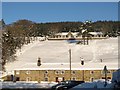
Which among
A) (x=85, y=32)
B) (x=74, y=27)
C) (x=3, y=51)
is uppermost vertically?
(x=74, y=27)

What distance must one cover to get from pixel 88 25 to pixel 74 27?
58.8m

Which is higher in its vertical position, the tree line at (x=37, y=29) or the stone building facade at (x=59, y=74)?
the tree line at (x=37, y=29)

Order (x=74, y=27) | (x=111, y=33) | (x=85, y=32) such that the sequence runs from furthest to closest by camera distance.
Result: (x=74, y=27)
(x=111, y=33)
(x=85, y=32)

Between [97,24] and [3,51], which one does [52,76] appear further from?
[97,24]

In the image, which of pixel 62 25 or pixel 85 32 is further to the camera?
pixel 62 25

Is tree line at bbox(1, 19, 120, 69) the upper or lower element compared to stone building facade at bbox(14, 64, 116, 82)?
upper

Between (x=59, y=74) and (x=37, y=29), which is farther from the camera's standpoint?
(x=37, y=29)

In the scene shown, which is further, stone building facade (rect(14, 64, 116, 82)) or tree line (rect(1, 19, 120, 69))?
tree line (rect(1, 19, 120, 69))

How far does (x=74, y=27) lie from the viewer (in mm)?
148250

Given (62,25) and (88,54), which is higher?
(62,25)

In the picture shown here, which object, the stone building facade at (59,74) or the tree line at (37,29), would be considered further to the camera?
the tree line at (37,29)

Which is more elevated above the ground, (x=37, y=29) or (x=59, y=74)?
(x=37, y=29)

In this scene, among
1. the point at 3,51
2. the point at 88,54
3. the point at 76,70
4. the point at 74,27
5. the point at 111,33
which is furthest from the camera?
the point at 74,27

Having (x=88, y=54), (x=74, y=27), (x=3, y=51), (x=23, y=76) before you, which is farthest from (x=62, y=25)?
(x=23, y=76)
